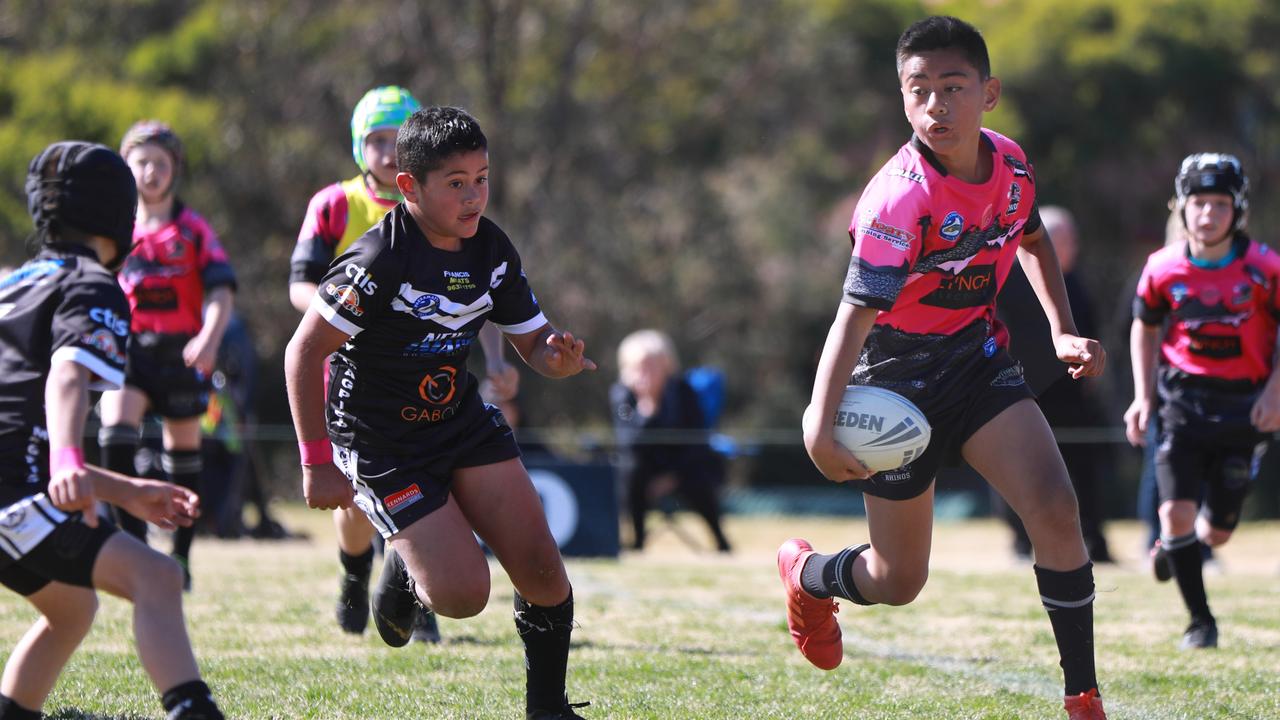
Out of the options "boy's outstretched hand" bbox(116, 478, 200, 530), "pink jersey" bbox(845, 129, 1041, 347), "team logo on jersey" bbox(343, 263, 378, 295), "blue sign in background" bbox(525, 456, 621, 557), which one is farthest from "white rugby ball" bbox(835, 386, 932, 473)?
"blue sign in background" bbox(525, 456, 621, 557)

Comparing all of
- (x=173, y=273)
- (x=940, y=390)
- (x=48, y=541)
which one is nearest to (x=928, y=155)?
(x=940, y=390)

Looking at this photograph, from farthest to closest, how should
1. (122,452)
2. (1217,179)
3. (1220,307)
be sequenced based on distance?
(122,452), (1220,307), (1217,179)

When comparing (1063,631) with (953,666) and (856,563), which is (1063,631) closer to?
(856,563)

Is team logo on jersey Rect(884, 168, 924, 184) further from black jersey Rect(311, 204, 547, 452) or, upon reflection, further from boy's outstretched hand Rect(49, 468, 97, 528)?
boy's outstretched hand Rect(49, 468, 97, 528)

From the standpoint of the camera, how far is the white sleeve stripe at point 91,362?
3375 millimetres

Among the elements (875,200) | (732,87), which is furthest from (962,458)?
(732,87)

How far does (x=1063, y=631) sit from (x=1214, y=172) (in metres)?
2.79

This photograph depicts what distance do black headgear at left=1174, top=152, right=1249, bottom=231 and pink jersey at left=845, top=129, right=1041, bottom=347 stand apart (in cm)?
208

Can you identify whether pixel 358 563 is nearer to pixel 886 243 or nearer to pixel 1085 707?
pixel 886 243

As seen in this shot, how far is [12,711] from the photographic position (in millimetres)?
3596

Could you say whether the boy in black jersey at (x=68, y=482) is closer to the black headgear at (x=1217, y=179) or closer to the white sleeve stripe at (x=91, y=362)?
the white sleeve stripe at (x=91, y=362)

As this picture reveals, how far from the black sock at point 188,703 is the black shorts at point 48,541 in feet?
1.16

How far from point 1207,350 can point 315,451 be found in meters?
4.08

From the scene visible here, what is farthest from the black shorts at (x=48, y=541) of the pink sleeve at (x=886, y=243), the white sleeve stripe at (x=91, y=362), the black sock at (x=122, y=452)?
the black sock at (x=122, y=452)
